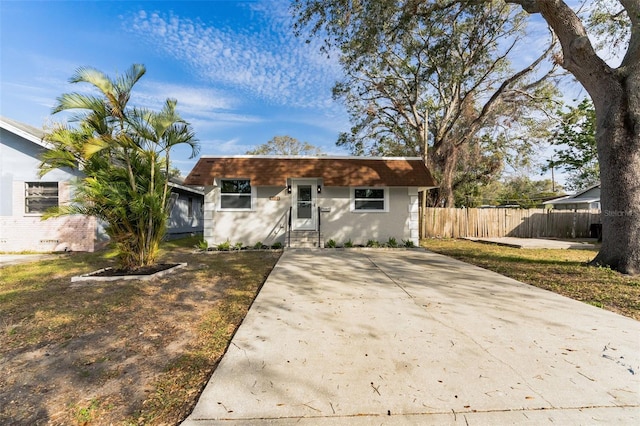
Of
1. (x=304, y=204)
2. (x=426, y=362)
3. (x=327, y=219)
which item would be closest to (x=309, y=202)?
(x=304, y=204)

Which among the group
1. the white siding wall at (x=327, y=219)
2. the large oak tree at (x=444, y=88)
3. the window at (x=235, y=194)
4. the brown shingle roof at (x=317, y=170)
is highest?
the large oak tree at (x=444, y=88)

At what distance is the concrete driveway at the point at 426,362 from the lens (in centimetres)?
212

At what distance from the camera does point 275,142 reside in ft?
135

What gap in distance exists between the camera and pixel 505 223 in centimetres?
1712

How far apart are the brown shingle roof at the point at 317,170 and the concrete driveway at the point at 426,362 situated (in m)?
7.08

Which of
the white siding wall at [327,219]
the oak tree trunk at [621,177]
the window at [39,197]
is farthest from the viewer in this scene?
the white siding wall at [327,219]

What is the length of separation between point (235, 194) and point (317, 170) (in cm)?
347

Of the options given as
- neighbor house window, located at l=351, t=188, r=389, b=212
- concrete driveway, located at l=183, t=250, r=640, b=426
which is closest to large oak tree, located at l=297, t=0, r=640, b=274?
concrete driveway, located at l=183, t=250, r=640, b=426

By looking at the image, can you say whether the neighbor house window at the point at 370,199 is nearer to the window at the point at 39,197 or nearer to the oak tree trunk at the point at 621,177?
the oak tree trunk at the point at 621,177

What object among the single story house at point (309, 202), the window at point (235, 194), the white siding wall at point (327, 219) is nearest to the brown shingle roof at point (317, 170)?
the single story house at point (309, 202)

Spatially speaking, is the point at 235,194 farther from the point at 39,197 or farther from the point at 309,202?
the point at 39,197

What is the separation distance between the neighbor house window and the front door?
1.69m

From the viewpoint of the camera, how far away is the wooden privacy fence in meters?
16.7

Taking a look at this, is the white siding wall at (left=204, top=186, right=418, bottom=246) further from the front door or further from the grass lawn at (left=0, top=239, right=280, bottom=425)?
the grass lawn at (left=0, top=239, right=280, bottom=425)
